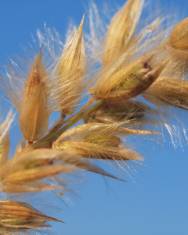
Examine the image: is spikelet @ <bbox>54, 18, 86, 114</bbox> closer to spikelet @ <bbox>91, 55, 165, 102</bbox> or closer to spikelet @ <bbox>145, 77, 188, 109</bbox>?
spikelet @ <bbox>91, 55, 165, 102</bbox>

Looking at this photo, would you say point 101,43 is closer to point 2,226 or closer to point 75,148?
point 75,148

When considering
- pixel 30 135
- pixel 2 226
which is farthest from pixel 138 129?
pixel 2 226

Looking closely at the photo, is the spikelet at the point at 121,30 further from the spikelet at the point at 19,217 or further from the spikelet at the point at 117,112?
the spikelet at the point at 19,217

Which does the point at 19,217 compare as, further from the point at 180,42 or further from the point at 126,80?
the point at 180,42

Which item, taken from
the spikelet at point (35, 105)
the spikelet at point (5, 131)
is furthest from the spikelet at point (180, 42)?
the spikelet at point (5, 131)

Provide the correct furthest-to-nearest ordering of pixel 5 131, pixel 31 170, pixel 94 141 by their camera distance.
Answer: pixel 5 131 → pixel 94 141 → pixel 31 170

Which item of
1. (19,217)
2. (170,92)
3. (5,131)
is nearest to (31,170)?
(19,217)
